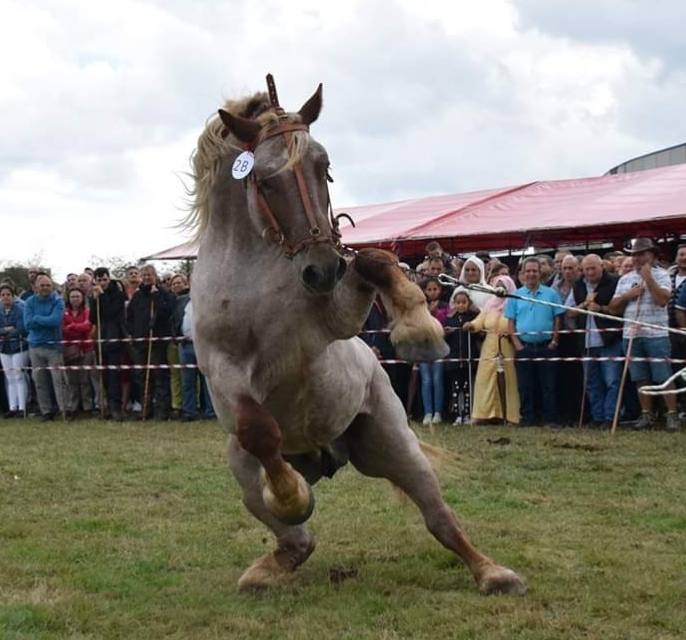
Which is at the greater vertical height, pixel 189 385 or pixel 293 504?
pixel 293 504

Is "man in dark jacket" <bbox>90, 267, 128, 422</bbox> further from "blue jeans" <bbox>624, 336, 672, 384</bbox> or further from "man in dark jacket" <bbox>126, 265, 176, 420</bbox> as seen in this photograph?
"blue jeans" <bbox>624, 336, 672, 384</bbox>

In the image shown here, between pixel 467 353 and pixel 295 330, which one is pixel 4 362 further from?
pixel 295 330

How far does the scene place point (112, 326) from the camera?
1533 cm

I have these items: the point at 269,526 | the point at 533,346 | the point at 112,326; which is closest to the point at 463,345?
the point at 533,346

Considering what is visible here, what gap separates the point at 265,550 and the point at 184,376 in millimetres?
8211

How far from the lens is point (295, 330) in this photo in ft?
15.8

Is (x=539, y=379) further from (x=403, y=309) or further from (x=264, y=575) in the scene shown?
(x=403, y=309)

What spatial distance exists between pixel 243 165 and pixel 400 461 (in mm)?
1765

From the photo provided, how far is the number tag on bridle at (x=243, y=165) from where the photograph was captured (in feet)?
16.0

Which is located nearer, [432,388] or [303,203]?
[303,203]

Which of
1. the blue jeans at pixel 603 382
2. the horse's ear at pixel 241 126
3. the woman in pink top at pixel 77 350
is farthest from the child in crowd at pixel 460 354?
the horse's ear at pixel 241 126

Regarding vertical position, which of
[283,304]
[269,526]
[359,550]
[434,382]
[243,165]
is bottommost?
[359,550]

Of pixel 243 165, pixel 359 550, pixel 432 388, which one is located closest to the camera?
pixel 243 165

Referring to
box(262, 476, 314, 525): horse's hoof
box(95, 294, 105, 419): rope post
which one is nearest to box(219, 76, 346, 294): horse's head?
box(262, 476, 314, 525): horse's hoof
